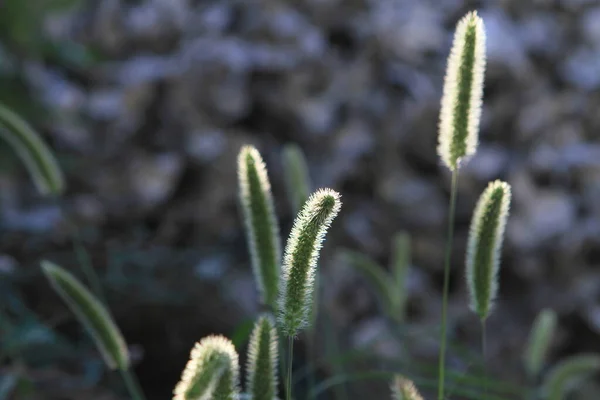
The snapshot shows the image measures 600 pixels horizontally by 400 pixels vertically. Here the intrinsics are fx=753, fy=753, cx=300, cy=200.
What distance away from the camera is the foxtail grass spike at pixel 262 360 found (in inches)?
33.6

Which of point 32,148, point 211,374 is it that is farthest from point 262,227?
point 32,148

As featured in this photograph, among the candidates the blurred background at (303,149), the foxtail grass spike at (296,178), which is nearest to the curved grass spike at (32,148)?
the foxtail grass spike at (296,178)

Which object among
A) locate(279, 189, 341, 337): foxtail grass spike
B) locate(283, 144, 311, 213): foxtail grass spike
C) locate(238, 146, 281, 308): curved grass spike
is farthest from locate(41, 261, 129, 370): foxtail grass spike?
locate(283, 144, 311, 213): foxtail grass spike

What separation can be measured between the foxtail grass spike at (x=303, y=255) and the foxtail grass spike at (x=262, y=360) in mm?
47

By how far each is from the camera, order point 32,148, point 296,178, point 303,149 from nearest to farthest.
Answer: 1. point 32,148
2. point 296,178
3. point 303,149

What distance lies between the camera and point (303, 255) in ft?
2.83

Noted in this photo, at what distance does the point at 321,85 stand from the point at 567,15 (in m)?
1.45

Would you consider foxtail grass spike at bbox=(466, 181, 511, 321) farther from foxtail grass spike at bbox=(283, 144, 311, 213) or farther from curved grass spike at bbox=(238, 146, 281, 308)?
foxtail grass spike at bbox=(283, 144, 311, 213)

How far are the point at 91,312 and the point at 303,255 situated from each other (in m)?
0.52

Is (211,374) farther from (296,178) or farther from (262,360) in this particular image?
(296,178)

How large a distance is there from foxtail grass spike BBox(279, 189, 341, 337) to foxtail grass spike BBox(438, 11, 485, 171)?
1.33ft

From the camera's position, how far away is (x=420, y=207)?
3.32m

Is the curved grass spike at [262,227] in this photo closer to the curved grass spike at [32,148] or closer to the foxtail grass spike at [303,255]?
the foxtail grass spike at [303,255]

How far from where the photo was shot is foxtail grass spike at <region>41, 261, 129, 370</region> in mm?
1220
